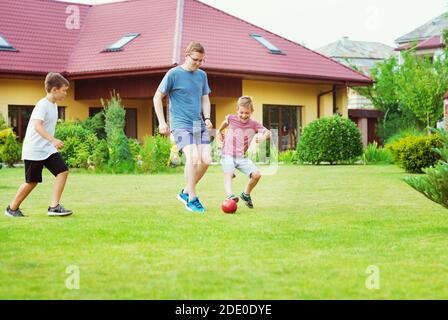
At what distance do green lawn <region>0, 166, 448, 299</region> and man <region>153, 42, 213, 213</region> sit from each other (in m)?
0.46

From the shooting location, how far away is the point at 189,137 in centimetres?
1107

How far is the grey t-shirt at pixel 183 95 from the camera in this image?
36.6ft

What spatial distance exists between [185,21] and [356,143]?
25.5ft

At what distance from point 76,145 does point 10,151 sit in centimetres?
297

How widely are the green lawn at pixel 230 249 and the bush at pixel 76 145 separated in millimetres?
11064

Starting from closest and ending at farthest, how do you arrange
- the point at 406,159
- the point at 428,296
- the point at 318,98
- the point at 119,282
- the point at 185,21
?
the point at 428,296, the point at 119,282, the point at 406,159, the point at 185,21, the point at 318,98

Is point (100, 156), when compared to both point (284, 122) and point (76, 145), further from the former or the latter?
point (284, 122)

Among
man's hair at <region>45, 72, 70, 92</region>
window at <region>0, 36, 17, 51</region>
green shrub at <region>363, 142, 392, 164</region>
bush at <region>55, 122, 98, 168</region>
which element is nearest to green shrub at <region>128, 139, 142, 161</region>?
bush at <region>55, 122, 98, 168</region>

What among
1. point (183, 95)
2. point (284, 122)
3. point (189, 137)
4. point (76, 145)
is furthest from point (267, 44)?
point (189, 137)
